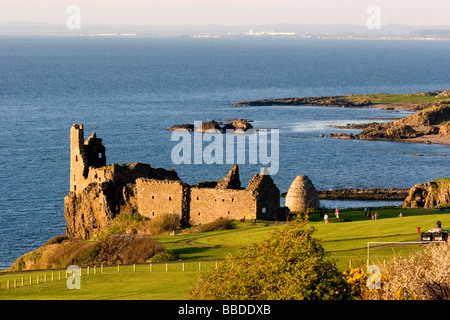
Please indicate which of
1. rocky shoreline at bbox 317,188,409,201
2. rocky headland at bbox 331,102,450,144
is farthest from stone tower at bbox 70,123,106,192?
rocky headland at bbox 331,102,450,144

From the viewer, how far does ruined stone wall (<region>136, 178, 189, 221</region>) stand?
7138cm

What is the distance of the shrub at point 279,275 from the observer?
35.2m

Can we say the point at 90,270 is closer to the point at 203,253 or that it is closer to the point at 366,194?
the point at 203,253

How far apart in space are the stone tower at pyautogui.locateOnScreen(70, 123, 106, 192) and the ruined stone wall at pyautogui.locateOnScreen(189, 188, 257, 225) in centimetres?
1496

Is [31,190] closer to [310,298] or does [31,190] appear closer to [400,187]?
[400,187]

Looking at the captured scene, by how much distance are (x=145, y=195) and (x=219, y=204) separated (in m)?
7.36

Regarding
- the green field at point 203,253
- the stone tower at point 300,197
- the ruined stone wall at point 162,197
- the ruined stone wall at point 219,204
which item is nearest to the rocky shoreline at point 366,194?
the stone tower at point 300,197

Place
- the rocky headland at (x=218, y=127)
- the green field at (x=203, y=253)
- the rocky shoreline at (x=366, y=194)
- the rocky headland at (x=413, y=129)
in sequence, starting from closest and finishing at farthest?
the green field at (x=203, y=253)
the rocky shoreline at (x=366, y=194)
the rocky headland at (x=413, y=129)
the rocky headland at (x=218, y=127)

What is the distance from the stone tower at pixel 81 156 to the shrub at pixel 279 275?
1801 inches

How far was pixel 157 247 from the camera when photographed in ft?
189

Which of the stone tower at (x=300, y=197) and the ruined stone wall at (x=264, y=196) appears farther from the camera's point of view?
the stone tower at (x=300, y=197)

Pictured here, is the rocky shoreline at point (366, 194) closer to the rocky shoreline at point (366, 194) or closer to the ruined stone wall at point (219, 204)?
the rocky shoreline at point (366, 194)

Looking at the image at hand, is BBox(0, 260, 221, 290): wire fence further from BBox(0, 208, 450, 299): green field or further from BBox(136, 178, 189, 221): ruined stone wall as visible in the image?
BBox(136, 178, 189, 221): ruined stone wall
